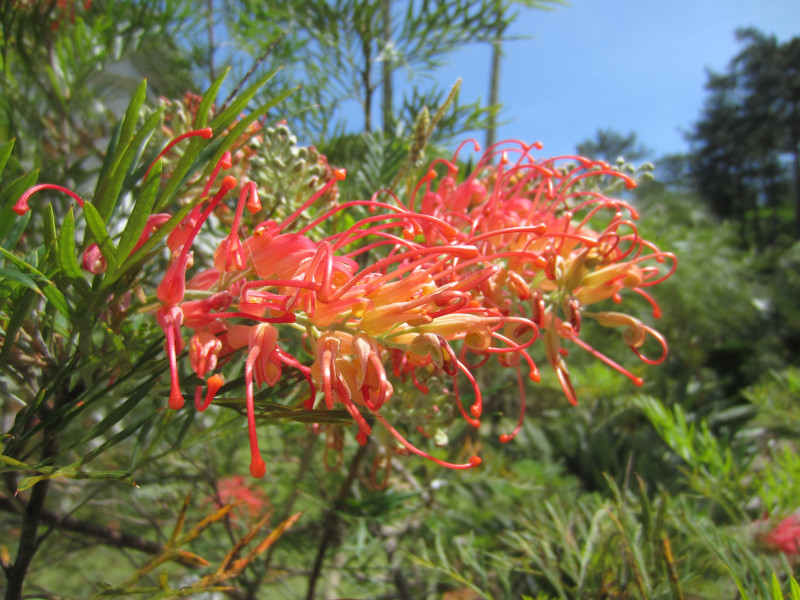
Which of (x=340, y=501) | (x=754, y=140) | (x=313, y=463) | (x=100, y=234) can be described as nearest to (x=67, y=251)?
(x=100, y=234)

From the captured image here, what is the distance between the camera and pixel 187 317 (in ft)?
0.89

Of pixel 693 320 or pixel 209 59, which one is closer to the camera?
pixel 209 59

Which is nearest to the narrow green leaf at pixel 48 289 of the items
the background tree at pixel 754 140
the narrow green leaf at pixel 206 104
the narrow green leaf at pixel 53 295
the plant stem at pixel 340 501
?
the narrow green leaf at pixel 53 295

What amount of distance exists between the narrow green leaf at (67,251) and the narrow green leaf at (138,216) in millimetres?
20

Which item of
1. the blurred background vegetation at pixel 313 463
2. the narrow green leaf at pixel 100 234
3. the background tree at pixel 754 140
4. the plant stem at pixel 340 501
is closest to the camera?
the narrow green leaf at pixel 100 234

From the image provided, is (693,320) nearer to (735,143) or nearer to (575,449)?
(575,449)

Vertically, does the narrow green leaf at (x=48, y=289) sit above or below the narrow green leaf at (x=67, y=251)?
below

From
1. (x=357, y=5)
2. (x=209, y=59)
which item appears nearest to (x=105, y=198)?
(x=357, y=5)

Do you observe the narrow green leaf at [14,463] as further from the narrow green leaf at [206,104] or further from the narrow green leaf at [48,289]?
the narrow green leaf at [206,104]

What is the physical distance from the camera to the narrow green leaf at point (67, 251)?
0.75 feet

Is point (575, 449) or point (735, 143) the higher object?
point (735, 143)

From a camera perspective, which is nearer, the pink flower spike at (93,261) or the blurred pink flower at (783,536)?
the pink flower spike at (93,261)

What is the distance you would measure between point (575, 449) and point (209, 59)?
151cm

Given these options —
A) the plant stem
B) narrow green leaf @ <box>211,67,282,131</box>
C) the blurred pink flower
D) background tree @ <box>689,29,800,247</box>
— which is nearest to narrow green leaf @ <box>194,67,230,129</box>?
narrow green leaf @ <box>211,67,282,131</box>
